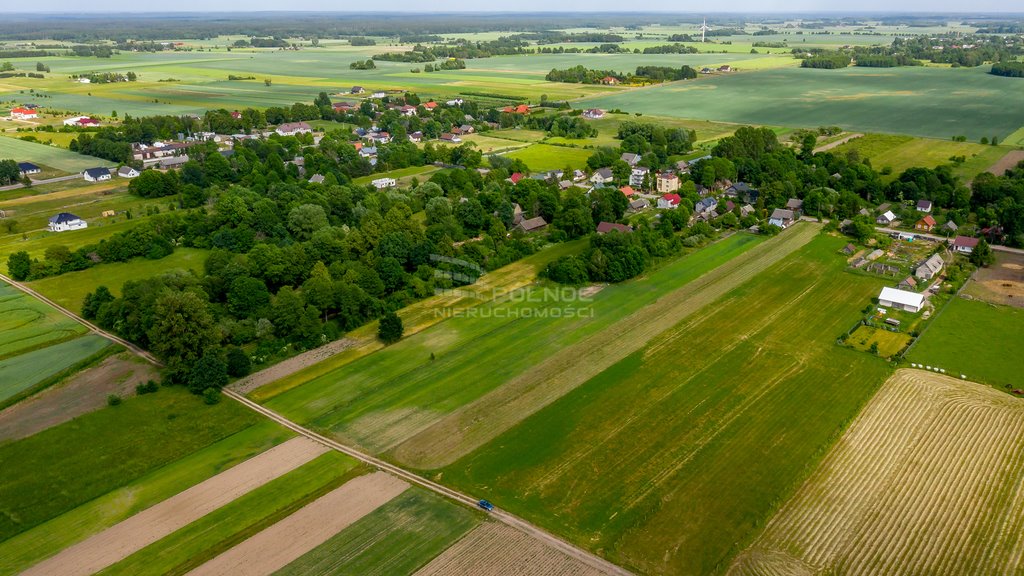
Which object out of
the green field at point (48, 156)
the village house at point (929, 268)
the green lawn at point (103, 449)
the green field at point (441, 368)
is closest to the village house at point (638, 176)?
the green field at point (441, 368)

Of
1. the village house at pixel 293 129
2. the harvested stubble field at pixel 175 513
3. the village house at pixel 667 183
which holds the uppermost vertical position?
the village house at pixel 293 129

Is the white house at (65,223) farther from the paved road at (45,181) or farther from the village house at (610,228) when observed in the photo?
the village house at (610,228)

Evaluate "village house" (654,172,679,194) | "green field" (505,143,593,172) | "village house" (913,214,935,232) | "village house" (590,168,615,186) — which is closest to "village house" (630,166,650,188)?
"village house" (654,172,679,194)

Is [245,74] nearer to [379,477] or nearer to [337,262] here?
[337,262]

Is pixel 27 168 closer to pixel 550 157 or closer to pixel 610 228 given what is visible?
pixel 550 157

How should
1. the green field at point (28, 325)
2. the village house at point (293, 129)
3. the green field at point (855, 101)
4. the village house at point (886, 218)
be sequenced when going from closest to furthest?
1. the green field at point (28, 325)
2. the village house at point (886, 218)
3. the village house at point (293, 129)
4. the green field at point (855, 101)
